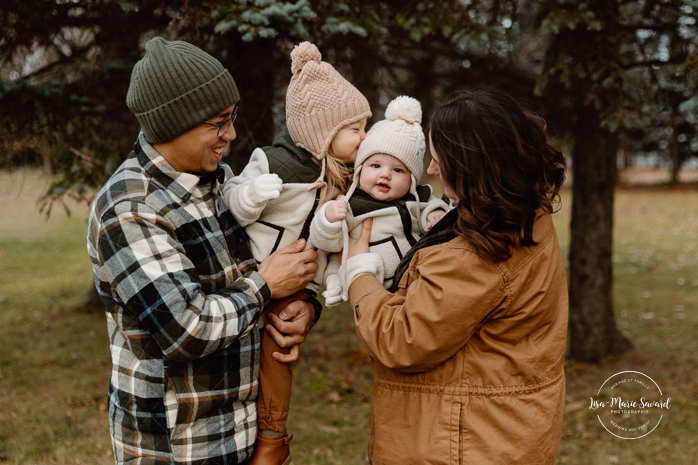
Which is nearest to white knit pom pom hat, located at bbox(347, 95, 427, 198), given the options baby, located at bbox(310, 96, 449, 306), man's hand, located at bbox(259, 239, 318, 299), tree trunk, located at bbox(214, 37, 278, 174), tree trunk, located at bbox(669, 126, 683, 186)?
baby, located at bbox(310, 96, 449, 306)

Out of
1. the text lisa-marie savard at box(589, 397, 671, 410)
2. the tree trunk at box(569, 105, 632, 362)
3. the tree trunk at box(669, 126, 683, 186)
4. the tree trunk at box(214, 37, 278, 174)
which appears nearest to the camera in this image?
the tree trunk at box(214, 37, 278, 174)

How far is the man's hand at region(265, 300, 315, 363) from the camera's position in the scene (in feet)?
7.35

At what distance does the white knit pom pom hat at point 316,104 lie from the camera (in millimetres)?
2426

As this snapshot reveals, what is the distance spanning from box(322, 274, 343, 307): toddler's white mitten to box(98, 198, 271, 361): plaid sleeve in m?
0.58

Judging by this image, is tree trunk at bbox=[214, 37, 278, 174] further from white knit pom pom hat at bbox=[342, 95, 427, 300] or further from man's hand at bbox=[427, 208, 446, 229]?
man's hand at bbox=[427, 208, 446, 229]

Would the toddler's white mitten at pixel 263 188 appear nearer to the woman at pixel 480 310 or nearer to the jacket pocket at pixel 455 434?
the woman at pixel 480 310

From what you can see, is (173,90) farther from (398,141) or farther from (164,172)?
(398,141)

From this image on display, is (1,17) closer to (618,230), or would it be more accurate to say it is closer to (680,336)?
(680,336)

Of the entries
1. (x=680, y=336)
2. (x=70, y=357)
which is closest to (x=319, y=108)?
(x=70, y=357)

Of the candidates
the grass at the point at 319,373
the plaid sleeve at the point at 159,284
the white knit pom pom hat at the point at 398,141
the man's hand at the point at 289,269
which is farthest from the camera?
the grass at the point at 319,373

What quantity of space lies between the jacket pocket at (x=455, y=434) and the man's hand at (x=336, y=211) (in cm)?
81

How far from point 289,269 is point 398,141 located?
0.69 meters

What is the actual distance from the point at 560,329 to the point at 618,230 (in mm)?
14507

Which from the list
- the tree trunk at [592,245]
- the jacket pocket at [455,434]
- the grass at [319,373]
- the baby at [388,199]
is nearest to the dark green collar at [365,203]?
the baby at [388,199]
